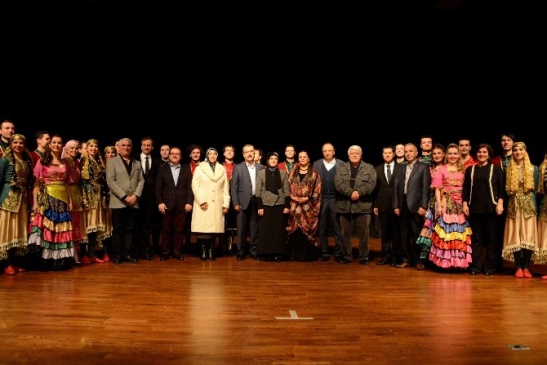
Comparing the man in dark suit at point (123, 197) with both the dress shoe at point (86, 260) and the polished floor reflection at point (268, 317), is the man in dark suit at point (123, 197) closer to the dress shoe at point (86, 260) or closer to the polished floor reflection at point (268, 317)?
the dress shoe at point (86, 260)

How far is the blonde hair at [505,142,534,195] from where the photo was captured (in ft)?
16.6

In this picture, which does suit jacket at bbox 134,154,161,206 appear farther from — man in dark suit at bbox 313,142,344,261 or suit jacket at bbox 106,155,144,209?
man in dark suit at bbox 313,142,344,261

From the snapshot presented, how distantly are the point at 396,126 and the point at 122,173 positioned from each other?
16.4 feet

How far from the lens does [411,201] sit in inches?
220

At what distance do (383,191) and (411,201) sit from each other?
1.49 ft

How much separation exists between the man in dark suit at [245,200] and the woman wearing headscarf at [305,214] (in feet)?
1.68

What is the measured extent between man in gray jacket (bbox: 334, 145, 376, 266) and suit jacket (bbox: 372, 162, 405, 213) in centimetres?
11

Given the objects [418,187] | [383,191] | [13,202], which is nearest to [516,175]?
[418,187]

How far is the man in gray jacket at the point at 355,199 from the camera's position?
588cm

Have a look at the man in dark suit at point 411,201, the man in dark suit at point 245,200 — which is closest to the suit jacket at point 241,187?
the man in dark suit at point 245,200

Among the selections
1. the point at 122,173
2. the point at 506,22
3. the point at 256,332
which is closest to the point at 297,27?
the point at 506,22

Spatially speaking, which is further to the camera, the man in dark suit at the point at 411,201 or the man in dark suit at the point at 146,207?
the man in dark suit at the point at 146,207

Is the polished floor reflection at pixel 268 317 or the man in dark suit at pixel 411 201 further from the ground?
the man in dark suit at pixel 411 201

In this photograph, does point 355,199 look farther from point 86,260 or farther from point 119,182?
point 86,260
